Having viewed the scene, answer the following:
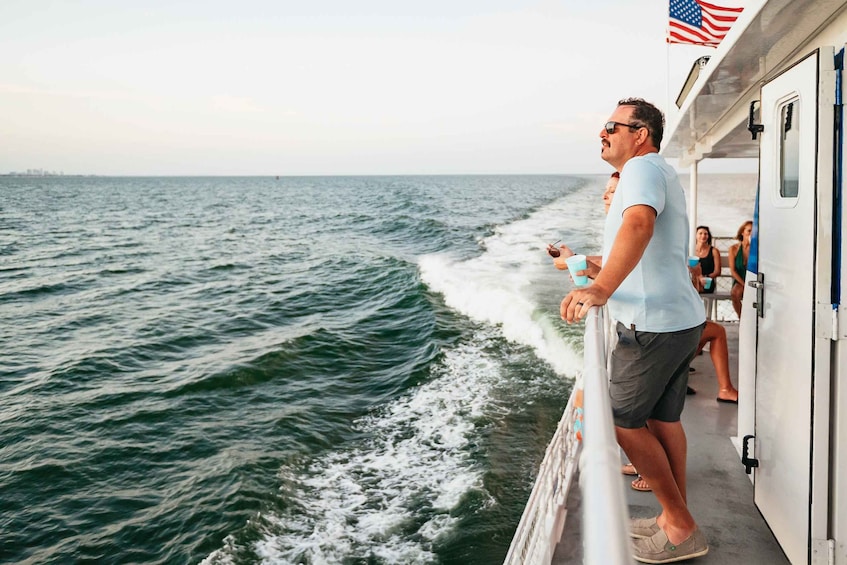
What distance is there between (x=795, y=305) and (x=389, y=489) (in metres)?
5.28

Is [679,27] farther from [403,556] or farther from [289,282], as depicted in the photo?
[289,282]

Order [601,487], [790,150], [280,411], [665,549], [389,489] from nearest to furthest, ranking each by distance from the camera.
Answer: [601,487] → [665,549] → [790,150] → [389,489] → [280,411]

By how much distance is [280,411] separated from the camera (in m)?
9.91

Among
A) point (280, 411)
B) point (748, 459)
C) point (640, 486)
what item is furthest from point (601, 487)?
point (280, 411)

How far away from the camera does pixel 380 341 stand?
14.1 metres

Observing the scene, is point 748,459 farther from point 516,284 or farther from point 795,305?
point 516,284

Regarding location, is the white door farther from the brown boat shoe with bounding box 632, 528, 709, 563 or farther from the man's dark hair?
the man's dark hair

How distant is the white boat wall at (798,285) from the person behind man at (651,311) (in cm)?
55

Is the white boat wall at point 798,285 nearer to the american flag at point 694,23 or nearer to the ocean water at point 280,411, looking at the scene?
the ocean water at point 280,411

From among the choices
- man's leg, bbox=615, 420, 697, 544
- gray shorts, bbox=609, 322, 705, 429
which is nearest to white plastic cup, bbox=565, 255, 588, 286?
gray shorts, bbox=609, 322, 705, 429

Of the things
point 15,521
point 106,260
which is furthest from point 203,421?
point 106,260

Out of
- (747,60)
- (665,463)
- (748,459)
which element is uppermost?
(747,60)

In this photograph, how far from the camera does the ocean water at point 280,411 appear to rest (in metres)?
6.68

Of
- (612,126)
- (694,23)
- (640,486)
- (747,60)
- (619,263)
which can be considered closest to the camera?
(619,263)
